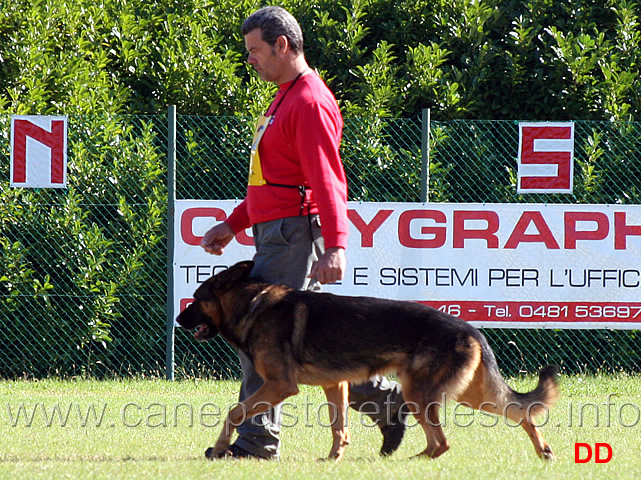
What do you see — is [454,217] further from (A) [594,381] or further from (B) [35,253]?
(B) [35,253]

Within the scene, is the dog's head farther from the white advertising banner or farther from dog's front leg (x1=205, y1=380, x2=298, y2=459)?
the white advertising banner

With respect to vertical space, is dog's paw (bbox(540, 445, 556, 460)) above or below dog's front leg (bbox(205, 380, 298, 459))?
below

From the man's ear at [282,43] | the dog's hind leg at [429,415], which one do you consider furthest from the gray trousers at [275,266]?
the man's ear at [282,43]

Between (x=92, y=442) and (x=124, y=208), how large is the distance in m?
3.66

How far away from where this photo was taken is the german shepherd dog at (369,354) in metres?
4.91

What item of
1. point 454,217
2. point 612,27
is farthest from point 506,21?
point 454,217

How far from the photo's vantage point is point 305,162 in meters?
4.79

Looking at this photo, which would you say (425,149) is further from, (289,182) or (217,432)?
(289,182)

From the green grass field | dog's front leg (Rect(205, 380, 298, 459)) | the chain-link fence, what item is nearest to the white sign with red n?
the chain-link fence

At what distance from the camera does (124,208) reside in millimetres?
9016

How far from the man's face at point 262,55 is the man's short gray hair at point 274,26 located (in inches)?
0.9

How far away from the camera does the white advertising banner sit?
8.66 m

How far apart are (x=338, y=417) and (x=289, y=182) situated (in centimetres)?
A: 134

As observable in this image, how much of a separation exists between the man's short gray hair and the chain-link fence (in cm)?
402
